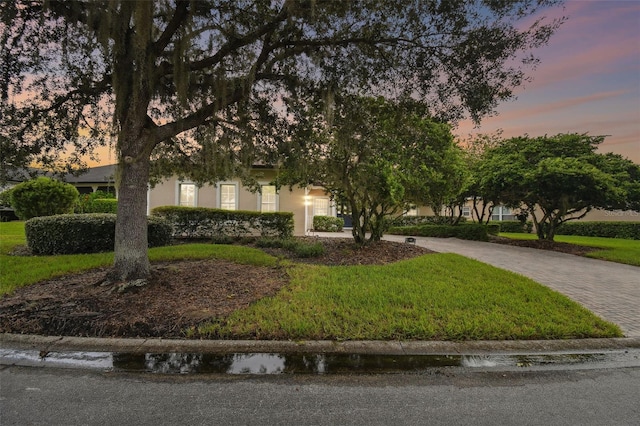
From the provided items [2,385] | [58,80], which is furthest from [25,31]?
[2,385]

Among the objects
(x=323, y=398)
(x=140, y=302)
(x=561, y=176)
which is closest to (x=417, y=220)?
(x=561, y=176)

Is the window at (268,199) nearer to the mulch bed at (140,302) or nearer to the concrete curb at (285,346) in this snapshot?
the mulch bed at (140,302)

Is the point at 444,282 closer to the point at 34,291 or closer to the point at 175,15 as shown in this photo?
the point at 175,15

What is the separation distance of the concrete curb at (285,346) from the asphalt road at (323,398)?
1.33 feet

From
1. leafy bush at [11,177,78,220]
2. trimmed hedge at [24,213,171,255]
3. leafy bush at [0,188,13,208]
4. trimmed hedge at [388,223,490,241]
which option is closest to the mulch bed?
trimmed hedge at [24,213,171,255]

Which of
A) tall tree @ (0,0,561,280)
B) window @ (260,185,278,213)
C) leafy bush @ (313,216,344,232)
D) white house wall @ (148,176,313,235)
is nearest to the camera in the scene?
tall tree @ (0,0,561,280)

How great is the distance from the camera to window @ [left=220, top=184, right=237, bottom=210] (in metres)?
13.4

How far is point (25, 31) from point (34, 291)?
156 inches

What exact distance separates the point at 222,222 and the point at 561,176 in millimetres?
12273

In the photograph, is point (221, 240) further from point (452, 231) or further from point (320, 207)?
point (452, 231)

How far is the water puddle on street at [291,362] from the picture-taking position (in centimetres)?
293

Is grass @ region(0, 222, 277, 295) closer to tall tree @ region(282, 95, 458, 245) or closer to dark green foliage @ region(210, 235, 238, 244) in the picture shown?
dark green foliage @ region(210, 235, 238, 244)

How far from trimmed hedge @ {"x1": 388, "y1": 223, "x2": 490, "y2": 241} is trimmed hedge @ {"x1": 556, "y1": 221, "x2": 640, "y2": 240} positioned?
258 inches

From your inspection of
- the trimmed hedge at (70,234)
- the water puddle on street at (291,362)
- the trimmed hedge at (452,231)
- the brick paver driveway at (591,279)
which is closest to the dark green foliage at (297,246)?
the trimmed hedge at (70,234)
